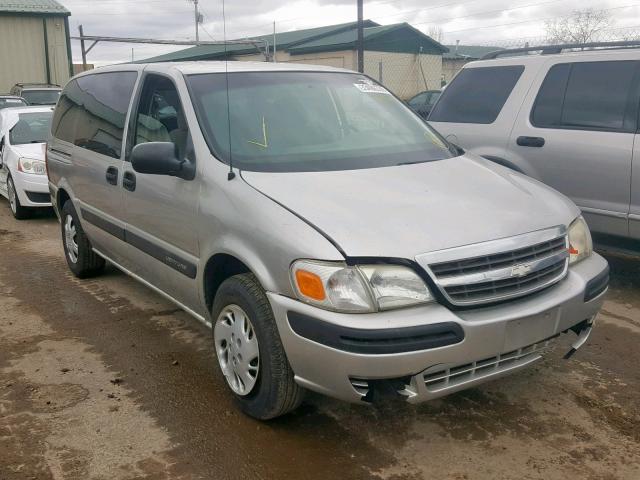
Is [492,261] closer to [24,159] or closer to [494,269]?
[494,269]

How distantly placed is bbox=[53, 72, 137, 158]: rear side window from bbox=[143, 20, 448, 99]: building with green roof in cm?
1957

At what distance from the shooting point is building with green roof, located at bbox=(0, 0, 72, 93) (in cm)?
2616

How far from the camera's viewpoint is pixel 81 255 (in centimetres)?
579

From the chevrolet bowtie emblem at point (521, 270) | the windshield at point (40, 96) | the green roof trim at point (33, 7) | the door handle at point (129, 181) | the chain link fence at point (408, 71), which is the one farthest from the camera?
the chain link fence at point (408, 71)

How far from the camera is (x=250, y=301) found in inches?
123

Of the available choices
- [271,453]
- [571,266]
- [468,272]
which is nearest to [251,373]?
[271,453]

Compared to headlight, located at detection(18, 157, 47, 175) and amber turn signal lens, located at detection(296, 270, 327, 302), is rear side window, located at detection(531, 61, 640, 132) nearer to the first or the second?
amber turn signal lens, located at detection(296, 270, 327, 302)

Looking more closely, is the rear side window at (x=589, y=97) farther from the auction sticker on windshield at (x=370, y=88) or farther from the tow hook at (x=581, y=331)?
the tow hook at (x=581, y=331)

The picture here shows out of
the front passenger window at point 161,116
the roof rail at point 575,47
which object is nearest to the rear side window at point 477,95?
the roof rail at point 575,47

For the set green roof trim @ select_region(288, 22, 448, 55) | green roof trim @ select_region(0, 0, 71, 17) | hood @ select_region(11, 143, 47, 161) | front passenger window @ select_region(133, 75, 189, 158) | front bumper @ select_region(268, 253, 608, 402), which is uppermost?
green roof trim @ select_region(0, 0, 71, 17)

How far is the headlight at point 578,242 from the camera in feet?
11.2

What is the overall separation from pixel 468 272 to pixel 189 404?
5.55 feet

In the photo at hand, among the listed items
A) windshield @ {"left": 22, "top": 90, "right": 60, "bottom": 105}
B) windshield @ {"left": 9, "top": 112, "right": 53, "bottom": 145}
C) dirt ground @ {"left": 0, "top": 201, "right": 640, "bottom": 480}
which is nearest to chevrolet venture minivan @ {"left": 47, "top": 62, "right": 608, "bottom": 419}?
dirt ground @ {"left": 0, "top": 201, "right": 640, "bottom": 480}

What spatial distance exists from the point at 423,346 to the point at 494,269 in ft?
→ 1.60
